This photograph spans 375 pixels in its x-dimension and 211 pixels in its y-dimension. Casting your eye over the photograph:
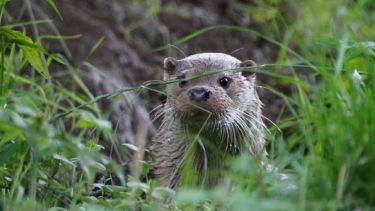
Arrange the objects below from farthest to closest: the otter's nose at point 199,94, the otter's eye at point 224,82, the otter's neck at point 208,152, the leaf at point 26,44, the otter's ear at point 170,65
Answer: the otter's ear at point 170,65
the otter's eye at point 224,82
the otter's neck at point 208,152
the otter's nose at point 199,94
the leaf at point 26,44

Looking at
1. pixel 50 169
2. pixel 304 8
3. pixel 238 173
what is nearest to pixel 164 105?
pixel 50 169

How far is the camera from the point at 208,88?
4.11 m

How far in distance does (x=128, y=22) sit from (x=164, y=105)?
2106mm

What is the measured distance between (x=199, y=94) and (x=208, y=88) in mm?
92

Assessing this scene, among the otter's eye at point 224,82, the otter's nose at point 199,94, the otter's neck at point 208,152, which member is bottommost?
the otter's neck at point 208,152

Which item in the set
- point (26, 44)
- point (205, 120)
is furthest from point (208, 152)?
point (26, 44)

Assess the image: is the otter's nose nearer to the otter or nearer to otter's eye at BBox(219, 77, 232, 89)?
the otter

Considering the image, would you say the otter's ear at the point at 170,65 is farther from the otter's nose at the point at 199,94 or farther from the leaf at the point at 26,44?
the leaf at the point at 26,44

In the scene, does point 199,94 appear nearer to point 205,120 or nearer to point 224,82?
point 205,120

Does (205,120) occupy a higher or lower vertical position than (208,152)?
higher

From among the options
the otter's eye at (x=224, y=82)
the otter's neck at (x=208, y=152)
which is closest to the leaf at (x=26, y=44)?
the otter's neck at (x=208, y=152)

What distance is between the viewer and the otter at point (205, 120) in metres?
4.09

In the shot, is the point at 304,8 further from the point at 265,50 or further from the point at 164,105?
the point at 164,105

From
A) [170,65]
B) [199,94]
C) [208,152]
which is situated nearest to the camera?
[199,94]
